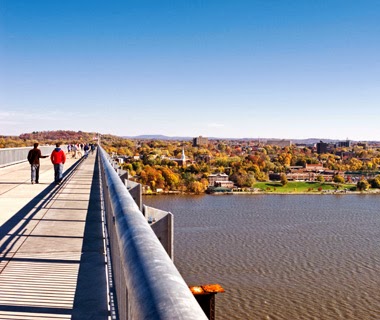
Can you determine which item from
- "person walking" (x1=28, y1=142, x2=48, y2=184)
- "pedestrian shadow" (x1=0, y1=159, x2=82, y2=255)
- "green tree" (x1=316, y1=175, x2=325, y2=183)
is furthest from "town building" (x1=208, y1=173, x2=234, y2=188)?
"pedestrian shadow" (x1=0, y1=159, x2=82, y2=255)

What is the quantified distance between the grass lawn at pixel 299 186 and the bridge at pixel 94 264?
67.4 metres

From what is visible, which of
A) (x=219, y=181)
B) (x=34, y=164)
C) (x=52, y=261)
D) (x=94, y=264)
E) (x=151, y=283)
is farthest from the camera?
(x=219, y=181)

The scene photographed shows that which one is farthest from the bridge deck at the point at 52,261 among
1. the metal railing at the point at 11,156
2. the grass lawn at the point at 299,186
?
the grass lawn at the point at 299,186

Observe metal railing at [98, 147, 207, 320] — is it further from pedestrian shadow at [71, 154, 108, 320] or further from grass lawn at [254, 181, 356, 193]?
grass lawn at [254, 181, 356, 193]

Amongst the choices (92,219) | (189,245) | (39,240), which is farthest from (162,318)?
(189,245)

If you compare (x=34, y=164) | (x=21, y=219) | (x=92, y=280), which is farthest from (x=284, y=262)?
(x=92, y=280)

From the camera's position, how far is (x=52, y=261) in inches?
154

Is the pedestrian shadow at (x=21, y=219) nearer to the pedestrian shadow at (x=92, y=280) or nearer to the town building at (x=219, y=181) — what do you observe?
the pedestrian shadow at (x=92, y=280)

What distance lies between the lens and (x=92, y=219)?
19.2ft

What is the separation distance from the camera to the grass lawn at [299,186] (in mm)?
73625

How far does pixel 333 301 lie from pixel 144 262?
20217 mm

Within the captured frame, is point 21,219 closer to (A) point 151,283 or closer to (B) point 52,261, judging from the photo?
(B) point 52,261

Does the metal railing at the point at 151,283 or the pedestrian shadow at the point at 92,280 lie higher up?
the metal railing at the point at 151,283

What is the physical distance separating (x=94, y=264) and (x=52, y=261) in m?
0.39
